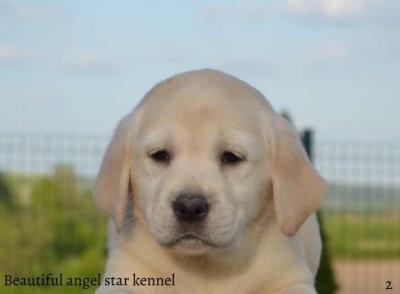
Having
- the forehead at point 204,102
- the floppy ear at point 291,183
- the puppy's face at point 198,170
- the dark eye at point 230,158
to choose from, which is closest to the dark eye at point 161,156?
the puppy's face at point 198,170

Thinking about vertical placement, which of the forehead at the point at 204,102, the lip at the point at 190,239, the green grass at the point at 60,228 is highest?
the forehead at the point at 204,102

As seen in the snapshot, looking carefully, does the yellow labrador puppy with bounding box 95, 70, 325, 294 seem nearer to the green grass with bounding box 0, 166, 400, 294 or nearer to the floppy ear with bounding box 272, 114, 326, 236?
the floppy ear with bounding box 272, 114, 326, 236

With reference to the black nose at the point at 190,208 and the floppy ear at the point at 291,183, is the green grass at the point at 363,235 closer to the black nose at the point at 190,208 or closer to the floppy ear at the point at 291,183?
the floppy ear at the point at 291,183

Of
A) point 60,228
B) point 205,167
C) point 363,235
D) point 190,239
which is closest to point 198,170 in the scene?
point 205,167

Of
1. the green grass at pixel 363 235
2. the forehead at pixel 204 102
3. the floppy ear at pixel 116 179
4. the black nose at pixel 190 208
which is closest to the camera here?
the black nose at pixel 190 208

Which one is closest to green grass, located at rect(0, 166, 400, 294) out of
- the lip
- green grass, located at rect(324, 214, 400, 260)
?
green grass, located at rect(324, 214, 400, 260)

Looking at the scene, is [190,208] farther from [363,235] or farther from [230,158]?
[363,235]

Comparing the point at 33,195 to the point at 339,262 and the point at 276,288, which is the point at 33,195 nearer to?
the point at 339,262

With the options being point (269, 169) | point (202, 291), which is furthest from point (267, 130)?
point (202, 291)
